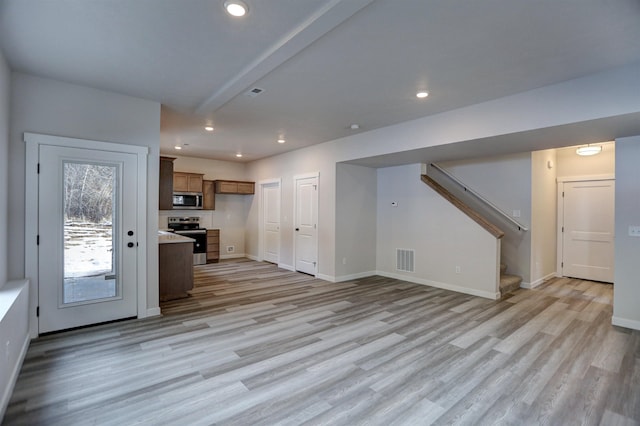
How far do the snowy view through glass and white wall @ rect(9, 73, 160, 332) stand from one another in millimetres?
332

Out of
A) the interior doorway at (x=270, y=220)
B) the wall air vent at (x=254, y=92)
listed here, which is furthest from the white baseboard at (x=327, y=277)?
the wall air vent at (x=254, y=92)

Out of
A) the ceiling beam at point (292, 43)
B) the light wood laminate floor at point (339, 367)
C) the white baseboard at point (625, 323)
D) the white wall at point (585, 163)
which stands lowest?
the light wood laminate floor at point (339, 367)

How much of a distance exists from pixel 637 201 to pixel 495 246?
1.68 meters

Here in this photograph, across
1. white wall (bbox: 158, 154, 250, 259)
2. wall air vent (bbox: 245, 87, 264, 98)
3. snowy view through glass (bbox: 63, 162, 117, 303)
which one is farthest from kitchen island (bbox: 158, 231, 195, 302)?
white wall (bbox: 158, 154, 250, 259)

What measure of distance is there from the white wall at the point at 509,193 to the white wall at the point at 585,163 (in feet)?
4.85

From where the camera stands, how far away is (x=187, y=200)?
7.71 m

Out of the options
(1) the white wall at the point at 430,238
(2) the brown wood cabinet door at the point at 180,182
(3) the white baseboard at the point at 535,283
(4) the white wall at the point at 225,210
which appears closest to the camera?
(1) the white wall at the point at 430,238

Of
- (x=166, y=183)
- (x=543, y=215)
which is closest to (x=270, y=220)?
(x=166, y=183)

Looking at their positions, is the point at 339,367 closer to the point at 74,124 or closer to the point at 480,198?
the point at 74,124

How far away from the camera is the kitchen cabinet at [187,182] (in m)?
7.53

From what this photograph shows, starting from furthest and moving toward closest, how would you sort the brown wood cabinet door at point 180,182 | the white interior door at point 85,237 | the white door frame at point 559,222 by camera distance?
the brown wood cabinet door at point 180,182 < the white door frame at point 559,222 < the white interior door at point 85,237

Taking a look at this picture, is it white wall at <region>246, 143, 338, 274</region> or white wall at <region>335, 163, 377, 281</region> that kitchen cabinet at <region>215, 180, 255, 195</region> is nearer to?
white wall at <region>246, 143, 338, 274</region>

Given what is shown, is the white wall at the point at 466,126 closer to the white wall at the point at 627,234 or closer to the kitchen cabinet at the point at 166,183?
the white wall at the point at 627,234

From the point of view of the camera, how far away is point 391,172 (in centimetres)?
629
